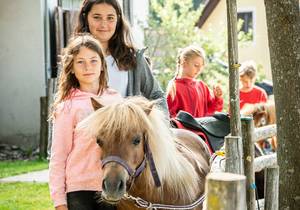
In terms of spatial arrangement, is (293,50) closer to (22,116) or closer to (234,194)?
(234,194)

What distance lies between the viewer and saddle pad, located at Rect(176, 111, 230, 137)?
18.6 ft

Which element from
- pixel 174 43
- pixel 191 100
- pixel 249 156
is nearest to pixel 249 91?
pixel 191 100

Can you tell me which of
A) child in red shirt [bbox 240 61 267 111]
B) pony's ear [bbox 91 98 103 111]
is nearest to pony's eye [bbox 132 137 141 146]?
pony's ear [bbox 91 98 103 111]

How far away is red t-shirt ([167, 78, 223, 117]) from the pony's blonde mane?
2333 millimetres

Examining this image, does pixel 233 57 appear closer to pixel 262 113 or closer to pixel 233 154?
pixel 233 154

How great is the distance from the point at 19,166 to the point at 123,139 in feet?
24.5

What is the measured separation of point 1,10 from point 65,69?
911cm

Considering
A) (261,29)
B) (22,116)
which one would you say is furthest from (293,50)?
(261,29)

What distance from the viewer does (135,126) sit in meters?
3.77

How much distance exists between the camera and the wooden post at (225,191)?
2670mm

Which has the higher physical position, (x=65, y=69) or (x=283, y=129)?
(x=65, y=69)

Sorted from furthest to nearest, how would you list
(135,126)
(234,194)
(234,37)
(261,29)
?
(261,29)
(234,37)
(135,126)
(234,194)

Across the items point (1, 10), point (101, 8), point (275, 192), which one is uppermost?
point (1, 10)

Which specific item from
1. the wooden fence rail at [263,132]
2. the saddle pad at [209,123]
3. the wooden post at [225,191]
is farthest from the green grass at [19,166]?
the wooden post at [225,191]
